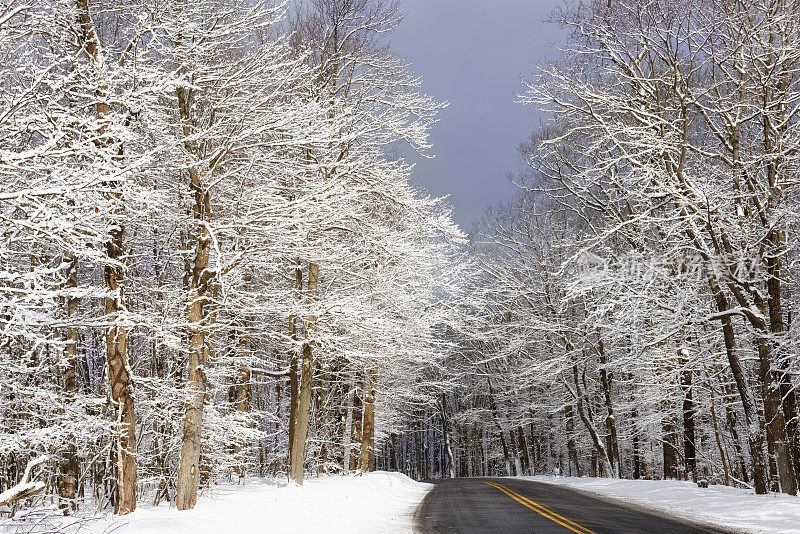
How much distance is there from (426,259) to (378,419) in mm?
14658

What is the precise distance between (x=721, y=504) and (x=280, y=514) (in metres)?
9.69

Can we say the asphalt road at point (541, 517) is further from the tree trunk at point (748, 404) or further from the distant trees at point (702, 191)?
the distant trees at point (702, 191)

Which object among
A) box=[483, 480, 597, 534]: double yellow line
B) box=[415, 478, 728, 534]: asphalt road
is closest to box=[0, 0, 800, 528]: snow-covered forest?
box=[415, 478, 728, 534]: asphalt road

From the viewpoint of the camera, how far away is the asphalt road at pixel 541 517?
996cm

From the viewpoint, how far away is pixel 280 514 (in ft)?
35.4

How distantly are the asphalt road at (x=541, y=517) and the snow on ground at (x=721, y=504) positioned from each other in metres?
0.80

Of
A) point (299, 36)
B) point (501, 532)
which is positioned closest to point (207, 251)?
point (501, 532)

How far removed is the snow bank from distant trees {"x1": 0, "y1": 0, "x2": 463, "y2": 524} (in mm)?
801

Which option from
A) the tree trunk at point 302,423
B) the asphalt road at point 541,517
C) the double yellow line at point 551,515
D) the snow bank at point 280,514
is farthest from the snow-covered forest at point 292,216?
the double yellow line at point 551,515

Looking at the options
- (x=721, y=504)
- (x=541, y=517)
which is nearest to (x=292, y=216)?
(x=541, y=517)

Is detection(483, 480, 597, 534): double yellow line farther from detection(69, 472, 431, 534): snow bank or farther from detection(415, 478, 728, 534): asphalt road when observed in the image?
detection(69, 472, 431, 534): snow bank

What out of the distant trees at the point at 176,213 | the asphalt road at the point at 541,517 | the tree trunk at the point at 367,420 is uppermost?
the distant trees at the point at 176,213

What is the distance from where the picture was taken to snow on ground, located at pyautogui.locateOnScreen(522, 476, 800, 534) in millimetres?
10195

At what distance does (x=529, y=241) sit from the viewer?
27.6m
